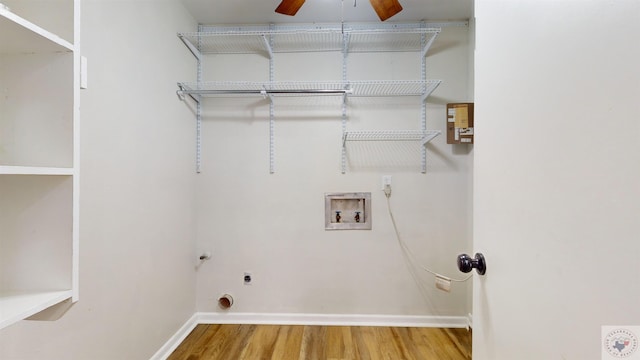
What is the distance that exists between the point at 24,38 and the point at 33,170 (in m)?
0.34

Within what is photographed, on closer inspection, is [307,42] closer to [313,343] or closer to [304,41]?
[304,41]

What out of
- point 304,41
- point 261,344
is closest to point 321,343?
point 261,344

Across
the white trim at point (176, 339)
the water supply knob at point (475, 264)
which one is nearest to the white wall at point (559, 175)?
the water supply knob at point (475, 264)

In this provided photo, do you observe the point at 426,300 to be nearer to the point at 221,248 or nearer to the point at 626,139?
the point at 221,248

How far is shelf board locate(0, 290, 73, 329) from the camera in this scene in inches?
22.5

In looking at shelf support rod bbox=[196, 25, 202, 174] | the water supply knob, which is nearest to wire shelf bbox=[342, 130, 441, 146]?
shelf support rod bbox=[196, 25, 202, 174]

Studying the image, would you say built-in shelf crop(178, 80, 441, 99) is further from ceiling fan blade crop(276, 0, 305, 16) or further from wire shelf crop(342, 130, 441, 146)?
ceiling fan blade crop(276, 0, 305, 16)

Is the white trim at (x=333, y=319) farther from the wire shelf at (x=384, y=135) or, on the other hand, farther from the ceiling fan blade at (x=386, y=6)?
the ceiling fan blade at (x=386, y=6)

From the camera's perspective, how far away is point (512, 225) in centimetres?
65

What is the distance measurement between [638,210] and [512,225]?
0.92ft

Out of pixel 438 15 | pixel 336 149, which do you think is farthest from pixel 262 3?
pixel 438 15

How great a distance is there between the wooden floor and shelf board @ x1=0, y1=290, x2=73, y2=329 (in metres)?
1.45

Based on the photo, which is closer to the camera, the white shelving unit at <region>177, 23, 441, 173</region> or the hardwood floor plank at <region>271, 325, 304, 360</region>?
the hardwood floor plank at <region>271, 325, 304, 360</region>

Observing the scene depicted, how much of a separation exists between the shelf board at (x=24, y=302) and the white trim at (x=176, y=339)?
1.35 m
